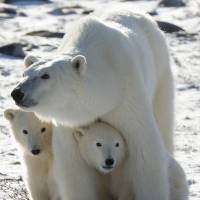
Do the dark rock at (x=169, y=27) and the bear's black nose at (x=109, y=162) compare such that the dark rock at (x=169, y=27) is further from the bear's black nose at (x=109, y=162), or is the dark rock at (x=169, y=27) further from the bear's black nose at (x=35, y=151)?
the bear's black nose at (x=109, y=162)

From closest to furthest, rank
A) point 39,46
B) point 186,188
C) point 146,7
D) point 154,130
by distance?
point 154,130, point 186,188, point 39,46, point 146,7

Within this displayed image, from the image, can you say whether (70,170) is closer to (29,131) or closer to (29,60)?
(29,131)

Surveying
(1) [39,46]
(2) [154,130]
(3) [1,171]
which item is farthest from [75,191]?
(1) [39,46]

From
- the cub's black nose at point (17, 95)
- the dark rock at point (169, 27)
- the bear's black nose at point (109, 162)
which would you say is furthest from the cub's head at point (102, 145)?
the dark rock at point (169, 27)

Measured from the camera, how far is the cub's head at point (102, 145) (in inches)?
226

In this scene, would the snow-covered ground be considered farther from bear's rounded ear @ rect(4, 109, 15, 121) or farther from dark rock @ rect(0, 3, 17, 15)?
bear's rounded ear @ rect(4, 109, 15, 121)

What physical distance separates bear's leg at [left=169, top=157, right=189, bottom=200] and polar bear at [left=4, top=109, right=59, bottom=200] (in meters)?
0.84

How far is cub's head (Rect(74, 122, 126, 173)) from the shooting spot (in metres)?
5.75

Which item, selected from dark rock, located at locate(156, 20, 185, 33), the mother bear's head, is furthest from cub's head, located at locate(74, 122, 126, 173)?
dark rock, located at locate(156, 20, 185, 33)

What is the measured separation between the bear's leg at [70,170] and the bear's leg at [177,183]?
0.57 metres

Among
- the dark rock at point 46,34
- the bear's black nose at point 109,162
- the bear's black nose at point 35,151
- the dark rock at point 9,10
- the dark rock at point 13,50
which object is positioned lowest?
the dark rock at point 9,10

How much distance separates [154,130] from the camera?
5758mm

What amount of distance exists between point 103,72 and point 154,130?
55 centimetres

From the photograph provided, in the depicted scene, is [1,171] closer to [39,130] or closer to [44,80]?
[39,130]
